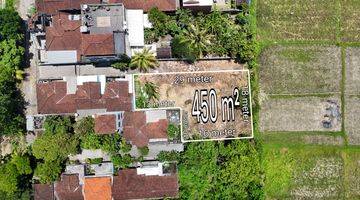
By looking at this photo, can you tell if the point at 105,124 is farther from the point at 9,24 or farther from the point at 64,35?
the point at 9,24

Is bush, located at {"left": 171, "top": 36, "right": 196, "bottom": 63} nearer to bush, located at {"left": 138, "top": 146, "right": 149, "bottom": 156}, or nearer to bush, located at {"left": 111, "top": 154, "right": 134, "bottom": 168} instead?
bush, located at {"left": 138, "top": 146, "right": 149, "bottom": 156}

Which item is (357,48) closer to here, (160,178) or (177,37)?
(177,37)

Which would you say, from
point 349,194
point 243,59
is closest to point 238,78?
point 243,59

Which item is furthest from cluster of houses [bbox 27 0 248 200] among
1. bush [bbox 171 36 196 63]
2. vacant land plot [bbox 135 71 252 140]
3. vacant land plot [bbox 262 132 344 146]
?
vacant land plot [bbox 262 132 344 146]

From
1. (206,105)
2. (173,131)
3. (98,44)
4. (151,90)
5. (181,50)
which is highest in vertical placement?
(98,44)

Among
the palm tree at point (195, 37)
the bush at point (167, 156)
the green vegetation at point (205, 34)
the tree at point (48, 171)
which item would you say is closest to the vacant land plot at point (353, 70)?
the green vegetation at point (205, 34)

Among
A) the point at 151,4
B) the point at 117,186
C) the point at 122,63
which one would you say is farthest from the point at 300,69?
the point at 117,186

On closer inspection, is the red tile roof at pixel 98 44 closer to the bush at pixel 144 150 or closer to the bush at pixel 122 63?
the bush at pixel 122 63

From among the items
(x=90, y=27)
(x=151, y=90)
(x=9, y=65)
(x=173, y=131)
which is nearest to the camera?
(x=90, y=27)
